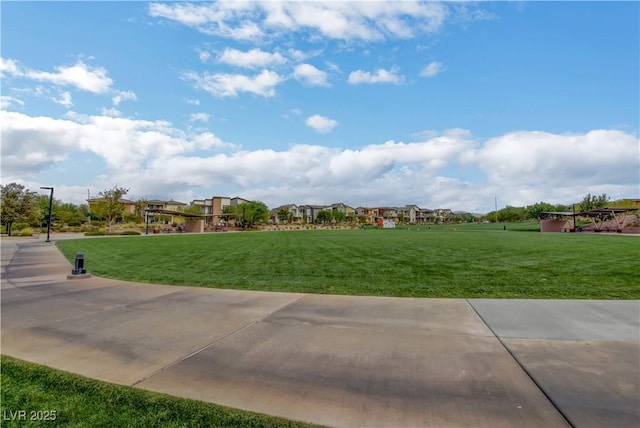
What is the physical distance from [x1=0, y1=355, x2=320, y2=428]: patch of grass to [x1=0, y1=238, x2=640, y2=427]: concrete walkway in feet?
0.56

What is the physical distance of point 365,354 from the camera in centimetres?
418

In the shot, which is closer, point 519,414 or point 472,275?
point 519,414

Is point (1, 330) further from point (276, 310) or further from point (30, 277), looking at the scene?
point (30, 277)

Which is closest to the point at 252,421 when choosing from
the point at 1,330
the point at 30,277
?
the point at 1,330

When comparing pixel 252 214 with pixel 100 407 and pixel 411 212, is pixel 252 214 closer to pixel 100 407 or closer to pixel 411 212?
pixel 100 407

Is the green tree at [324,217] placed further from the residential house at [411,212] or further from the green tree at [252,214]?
the residential house at [411,212]

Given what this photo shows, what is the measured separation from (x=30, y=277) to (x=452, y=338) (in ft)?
41.9

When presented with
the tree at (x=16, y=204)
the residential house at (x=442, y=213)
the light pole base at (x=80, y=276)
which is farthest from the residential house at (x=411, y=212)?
the light pole base at (x=80, y=276)

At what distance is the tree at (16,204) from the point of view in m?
41.2

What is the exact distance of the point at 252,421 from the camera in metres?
2.80

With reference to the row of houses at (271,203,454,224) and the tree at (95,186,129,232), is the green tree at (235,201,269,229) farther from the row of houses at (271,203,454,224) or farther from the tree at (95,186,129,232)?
the row of houses at (271,203,454,224)

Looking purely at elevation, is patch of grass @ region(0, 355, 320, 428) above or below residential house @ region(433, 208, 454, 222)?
below

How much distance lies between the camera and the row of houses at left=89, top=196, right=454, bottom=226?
92.7m

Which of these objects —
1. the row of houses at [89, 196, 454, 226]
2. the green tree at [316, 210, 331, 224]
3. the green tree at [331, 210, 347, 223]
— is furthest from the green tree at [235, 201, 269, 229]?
the green tree at [331, 210, 347, 223]
